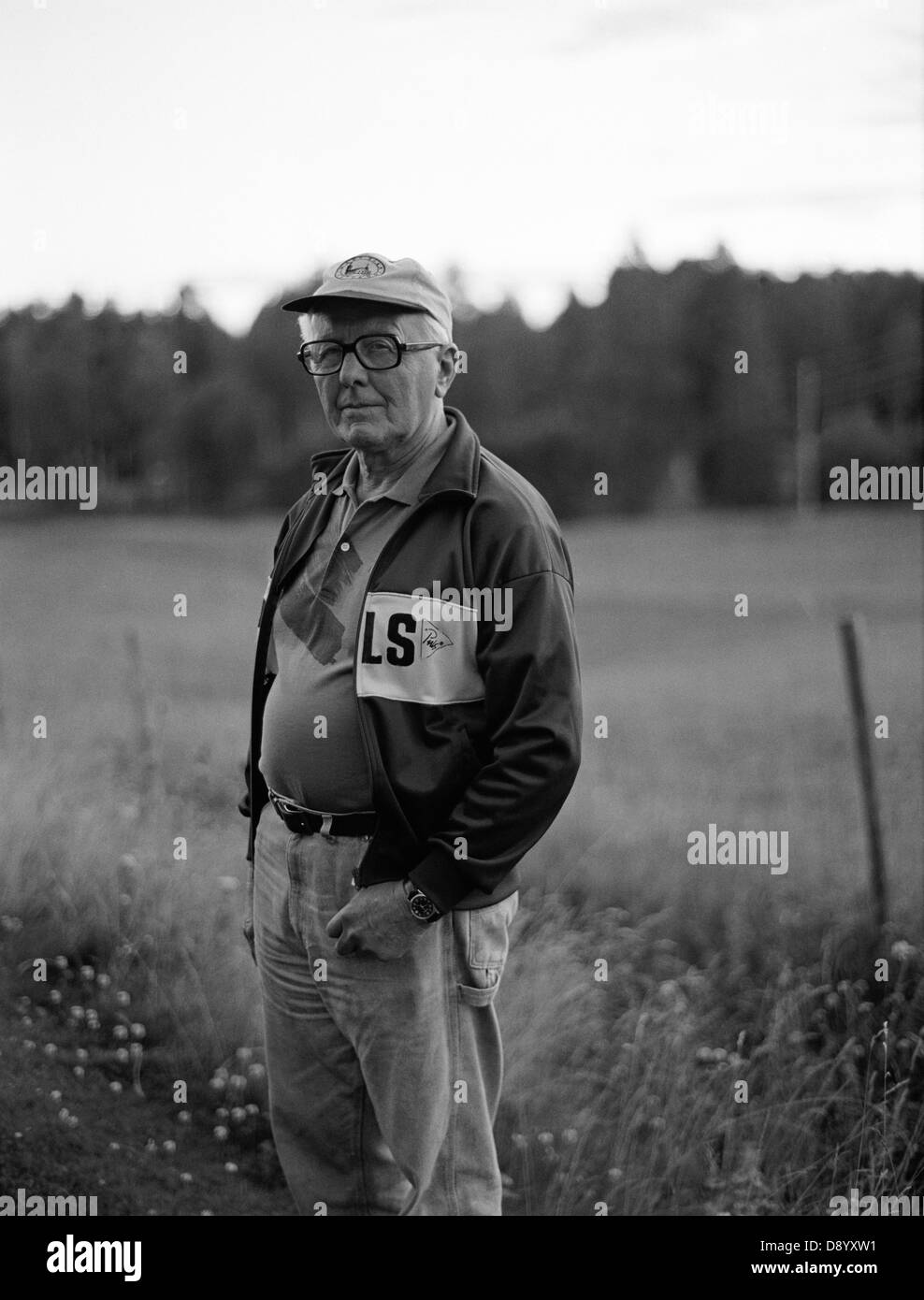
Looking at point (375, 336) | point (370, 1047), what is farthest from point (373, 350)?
point (370, 1047)

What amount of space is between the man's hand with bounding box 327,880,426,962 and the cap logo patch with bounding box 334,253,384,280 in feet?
3.58

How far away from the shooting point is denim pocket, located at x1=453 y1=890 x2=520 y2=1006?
2.29 meters

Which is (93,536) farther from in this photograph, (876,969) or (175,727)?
(876,969)

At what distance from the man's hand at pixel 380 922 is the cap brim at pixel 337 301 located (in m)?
1.03

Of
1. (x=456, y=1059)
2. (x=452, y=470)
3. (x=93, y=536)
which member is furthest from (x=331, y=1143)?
(x=93, y=536)

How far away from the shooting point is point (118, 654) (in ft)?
23.7

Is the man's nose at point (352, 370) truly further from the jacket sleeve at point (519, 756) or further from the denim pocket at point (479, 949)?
the denim pocket at point (479, 949)

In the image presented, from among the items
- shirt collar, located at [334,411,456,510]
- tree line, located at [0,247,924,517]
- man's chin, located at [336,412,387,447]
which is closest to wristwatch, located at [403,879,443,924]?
shirt collar, located at [334,411,456,510]

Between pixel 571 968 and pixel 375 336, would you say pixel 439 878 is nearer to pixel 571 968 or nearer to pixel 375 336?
pixel 375 336

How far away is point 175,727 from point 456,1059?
371cm

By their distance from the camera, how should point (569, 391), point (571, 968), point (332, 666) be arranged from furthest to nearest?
point (569, 391) < point (571, 968) < point (332, 666)

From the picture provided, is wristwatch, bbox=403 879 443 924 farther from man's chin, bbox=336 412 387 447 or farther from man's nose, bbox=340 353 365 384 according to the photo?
man's nose, bbox=340 353 365 384

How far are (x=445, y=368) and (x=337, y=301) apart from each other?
238 mm

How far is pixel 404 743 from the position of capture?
2.22 m
